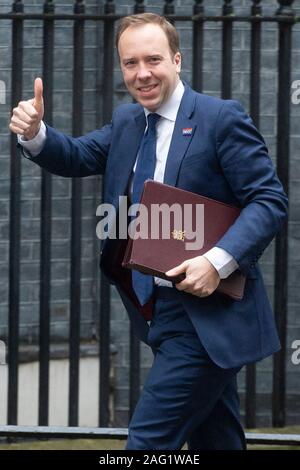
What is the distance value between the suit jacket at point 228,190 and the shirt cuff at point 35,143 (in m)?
0.02

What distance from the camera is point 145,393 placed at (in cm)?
526

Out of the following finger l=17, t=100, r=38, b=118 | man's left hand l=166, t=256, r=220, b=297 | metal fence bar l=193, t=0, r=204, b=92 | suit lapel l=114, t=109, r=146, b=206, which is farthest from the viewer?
metal fence bar l=193, t=0, r=204, b=92

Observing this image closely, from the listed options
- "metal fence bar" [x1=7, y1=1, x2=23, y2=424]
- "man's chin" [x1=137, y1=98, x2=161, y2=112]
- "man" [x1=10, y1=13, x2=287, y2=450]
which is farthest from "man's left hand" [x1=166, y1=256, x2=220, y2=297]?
"metal fence bar" [x1=7, y1=1, x2=23, y2=424]

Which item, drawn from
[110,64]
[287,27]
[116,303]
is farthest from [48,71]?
[116,303]

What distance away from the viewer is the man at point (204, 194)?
5.16 m

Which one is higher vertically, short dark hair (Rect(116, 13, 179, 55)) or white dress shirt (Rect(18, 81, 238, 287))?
short dark hair (Rect(116, 13, 179, 55))

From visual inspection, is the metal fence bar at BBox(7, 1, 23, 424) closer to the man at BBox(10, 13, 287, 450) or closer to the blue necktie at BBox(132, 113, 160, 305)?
the man at BBox(10, 13, 287, 450)

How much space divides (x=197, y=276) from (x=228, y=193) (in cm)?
40

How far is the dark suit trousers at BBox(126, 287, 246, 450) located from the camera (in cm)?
519

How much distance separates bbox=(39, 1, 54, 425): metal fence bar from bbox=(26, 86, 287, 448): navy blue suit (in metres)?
1.17

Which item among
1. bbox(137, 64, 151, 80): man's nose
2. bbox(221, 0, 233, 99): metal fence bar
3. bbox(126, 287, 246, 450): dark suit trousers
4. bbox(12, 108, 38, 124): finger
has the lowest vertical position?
bbox(126, 287, 246, 450): dark suit trousers

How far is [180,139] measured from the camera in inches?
207

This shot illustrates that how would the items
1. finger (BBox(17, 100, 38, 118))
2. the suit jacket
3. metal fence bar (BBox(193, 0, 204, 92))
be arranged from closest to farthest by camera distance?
the suit jacket, finger (BBox(17, 100, 38, 118)), metal fence bar (BBox(193, 0, 204, 92))
